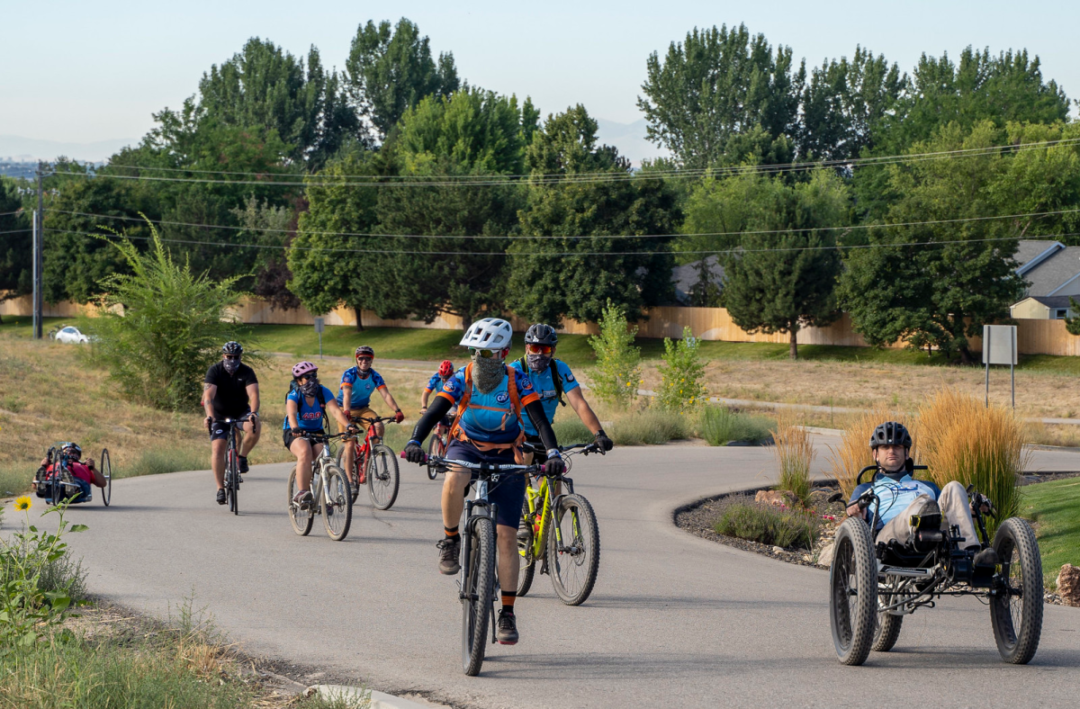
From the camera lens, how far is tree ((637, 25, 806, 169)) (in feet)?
293

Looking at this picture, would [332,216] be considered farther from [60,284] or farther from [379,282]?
[60,284]

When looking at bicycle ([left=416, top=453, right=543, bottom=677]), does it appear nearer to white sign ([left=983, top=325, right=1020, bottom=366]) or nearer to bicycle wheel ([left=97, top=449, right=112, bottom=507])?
bicycle wheel ([left=97, top=449, right=112, bottom=507])

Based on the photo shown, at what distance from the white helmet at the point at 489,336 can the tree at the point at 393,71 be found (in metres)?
100

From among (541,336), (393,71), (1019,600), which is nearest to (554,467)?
(1019,600)

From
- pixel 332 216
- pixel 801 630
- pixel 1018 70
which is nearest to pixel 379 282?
pixel 332 216

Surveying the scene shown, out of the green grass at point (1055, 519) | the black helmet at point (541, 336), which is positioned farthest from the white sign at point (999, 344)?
the black helmet at point (541, 336)

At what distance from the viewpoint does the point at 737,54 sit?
3578 inches

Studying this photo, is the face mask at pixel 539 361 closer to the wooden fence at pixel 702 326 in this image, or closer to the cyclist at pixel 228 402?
the cyclist at pixel 228 402

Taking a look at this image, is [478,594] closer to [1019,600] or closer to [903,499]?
[903,499]

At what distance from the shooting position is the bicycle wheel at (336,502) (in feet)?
34.8

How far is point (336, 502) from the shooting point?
10766 millimetres

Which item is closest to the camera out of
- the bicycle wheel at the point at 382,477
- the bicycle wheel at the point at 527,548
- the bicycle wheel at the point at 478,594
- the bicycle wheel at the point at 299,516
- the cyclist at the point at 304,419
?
the bicycle wheel at the point at 478,594

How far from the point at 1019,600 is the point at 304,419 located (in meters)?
7.01

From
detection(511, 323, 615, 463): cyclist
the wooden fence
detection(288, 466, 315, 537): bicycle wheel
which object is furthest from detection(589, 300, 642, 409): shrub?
the wooden fence
